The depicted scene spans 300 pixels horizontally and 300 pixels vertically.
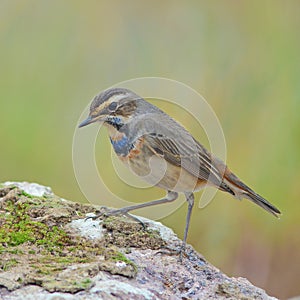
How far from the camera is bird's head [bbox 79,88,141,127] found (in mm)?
4801

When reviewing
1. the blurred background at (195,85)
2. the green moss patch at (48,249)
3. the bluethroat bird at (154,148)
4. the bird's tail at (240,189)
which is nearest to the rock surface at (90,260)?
the green moss patch at (48,249)

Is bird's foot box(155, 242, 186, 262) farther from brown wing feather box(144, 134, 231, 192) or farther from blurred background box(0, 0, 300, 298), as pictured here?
blurred background box(0, 0, 300, 298)

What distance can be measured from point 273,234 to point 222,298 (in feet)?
10.9

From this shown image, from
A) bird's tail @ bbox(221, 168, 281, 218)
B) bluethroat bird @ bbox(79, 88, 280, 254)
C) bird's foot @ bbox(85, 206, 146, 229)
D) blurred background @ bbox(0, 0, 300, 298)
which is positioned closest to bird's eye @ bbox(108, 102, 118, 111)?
bluethroat bird @ bbox(79, 88, 280, 254)

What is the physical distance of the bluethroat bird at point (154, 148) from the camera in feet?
16.0

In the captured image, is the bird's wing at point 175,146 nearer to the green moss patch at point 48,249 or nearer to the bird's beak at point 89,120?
the bird's beak at point 89,120

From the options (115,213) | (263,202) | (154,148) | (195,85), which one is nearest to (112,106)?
(154,148)

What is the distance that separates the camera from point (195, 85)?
7.32 m

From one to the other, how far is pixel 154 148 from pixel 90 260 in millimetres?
1316

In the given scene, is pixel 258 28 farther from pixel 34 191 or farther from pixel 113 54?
pixel 34 191

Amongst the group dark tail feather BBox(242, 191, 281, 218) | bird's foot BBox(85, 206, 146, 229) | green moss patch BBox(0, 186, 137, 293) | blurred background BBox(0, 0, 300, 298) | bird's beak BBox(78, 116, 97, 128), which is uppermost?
blurred background BBox(0, 0, 300, 298)

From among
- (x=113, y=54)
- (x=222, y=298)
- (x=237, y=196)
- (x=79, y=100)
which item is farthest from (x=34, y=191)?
(x=113, y=54)

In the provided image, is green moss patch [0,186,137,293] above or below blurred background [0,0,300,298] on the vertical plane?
below

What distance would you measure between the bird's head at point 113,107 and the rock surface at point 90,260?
569 millimetres
